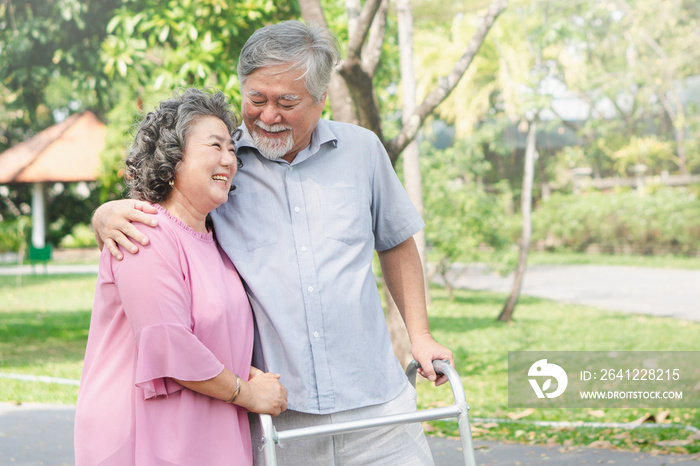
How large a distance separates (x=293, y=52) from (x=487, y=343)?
788 cm

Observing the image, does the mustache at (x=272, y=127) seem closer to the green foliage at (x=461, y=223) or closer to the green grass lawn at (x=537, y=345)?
the green grass lawn at (x=537, y=345)

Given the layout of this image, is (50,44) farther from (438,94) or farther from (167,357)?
(167,357)

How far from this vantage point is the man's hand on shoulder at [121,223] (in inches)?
74.2

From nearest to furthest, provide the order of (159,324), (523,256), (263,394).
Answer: (159,324)
(263,394)
(523,256)

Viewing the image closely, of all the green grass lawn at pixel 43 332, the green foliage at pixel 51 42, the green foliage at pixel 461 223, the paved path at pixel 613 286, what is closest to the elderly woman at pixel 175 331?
the green grass lawn at pixel 43 332

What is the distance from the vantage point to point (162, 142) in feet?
6.53

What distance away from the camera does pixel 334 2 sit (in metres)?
6.98

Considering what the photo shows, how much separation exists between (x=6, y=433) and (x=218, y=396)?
12.4ft

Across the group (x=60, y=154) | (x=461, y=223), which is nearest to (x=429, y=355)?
(x=461, y=223)

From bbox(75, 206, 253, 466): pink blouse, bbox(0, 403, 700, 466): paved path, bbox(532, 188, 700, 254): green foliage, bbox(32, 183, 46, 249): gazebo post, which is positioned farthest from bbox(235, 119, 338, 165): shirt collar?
bbox(32, 183, 46, 249): gazebo post

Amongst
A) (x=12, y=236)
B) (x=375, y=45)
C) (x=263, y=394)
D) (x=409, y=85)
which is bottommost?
(x=12, y=236)

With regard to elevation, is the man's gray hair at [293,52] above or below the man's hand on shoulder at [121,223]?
above

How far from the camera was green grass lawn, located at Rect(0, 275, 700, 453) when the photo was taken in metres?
5.30

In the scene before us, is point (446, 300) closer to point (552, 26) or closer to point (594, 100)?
point (552, 26)
